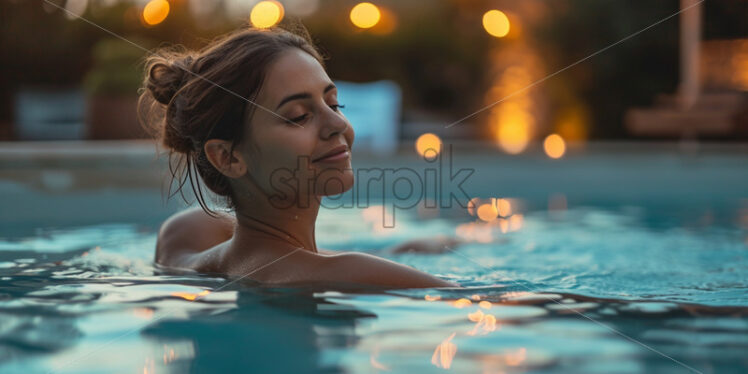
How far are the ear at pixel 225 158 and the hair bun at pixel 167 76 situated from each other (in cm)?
25

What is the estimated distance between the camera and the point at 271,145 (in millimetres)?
2203

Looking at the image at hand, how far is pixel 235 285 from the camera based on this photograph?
2205 millimetres

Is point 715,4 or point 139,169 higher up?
point 715,4

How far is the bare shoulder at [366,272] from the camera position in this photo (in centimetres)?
215

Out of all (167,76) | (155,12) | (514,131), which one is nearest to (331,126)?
(167,76)

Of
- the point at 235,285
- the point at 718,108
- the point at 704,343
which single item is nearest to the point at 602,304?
the point at 704,343

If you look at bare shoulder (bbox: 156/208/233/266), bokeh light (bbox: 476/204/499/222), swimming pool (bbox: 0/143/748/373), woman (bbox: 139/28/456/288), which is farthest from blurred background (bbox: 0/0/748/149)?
woman (bbox: 139/28/456/288)

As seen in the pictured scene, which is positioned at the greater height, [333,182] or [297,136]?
[297,136]

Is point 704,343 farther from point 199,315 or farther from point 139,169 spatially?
point 139,169

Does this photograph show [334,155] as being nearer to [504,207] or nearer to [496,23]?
[504,207]

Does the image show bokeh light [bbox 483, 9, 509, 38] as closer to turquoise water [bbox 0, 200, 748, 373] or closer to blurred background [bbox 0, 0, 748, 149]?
blurred background [bbox 0, 0, 748, 149]

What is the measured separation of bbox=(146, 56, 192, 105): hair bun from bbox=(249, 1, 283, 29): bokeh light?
9.38m

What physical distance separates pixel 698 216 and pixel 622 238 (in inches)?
49.0

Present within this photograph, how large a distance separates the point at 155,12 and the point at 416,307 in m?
11.2
